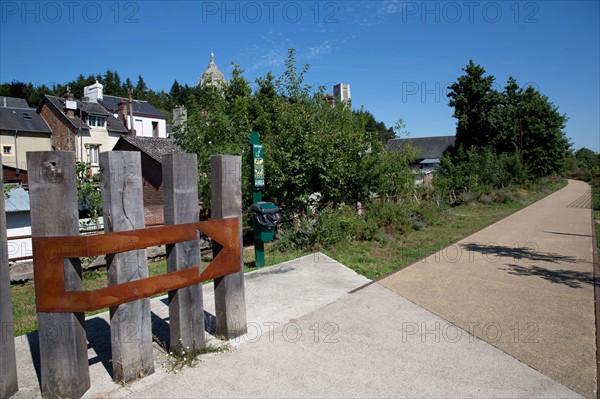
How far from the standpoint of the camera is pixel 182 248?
375cm

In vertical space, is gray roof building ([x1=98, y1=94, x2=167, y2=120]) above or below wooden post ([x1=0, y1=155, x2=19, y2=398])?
above

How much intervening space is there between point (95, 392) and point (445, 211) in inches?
599

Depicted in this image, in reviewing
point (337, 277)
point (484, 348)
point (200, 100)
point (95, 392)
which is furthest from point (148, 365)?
point (200, 100)

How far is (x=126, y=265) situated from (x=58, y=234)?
1.78ft

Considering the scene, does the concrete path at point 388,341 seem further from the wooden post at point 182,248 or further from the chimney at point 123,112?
the chimney at point 123,112

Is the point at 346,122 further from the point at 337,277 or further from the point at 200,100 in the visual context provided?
the point at 337,277

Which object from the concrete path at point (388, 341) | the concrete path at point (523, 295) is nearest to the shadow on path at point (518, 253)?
the concrete path at point (523, 295)

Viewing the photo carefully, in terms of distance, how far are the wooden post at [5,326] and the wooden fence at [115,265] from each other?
0.10 ft

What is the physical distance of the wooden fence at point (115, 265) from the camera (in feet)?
10.0

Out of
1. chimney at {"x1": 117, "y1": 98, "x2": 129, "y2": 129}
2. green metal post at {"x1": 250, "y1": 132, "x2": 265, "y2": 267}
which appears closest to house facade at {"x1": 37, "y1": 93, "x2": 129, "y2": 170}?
chimney at {"x1": 117, "y1": 98, "x2": 129, "y2": 129}

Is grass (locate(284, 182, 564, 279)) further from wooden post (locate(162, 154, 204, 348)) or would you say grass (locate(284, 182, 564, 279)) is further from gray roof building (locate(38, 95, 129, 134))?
gray roof building (locate(38, 95, 129, 134))

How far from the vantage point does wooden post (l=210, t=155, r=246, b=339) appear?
4270mm

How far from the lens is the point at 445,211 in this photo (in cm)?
1648

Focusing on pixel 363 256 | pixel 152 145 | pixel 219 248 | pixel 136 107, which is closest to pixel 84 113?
pixel 136 107
